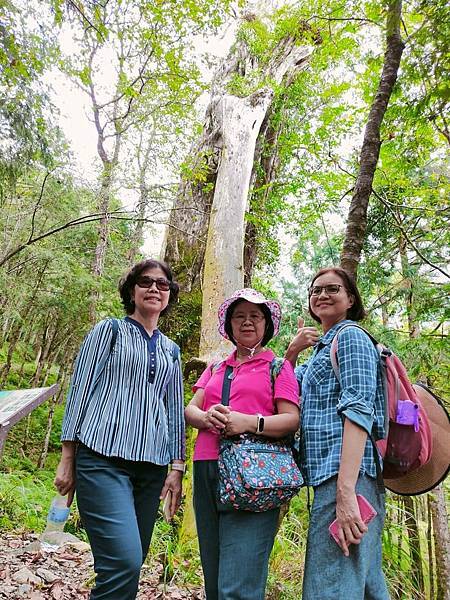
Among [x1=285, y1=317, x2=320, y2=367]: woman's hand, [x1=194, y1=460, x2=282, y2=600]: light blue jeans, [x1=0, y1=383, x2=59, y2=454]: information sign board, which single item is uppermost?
[x1=285, y1=317, x2=320, y2=367]: woman's hand

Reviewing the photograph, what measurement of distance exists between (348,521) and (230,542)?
1.76 feet

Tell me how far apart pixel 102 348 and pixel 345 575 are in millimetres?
1468

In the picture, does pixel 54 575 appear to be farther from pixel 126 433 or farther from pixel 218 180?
pixel 218 180

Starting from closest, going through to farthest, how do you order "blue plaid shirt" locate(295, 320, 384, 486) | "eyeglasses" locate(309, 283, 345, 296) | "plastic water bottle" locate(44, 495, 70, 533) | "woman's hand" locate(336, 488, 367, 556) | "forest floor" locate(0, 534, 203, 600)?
"woman's hand" locate(336, 488, 367, 556), "blue plaid shirt" locate(295, 320, 384, 486), "eyeglasses" locate(309, 283, 345, 296), "forest floor" locate(0, 534, 203, 600), "plastic water bottle" locate(44, 495, 70, 533)

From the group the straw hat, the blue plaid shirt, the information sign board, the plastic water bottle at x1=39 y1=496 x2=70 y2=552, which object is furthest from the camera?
the plastic water bottle at x1=39 y1=496 x2=70 y2=552

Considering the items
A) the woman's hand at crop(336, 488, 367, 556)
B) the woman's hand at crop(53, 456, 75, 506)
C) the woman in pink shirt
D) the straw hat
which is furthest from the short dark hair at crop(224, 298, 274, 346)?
the woman's hand at crop(53, 456, 75, 506)

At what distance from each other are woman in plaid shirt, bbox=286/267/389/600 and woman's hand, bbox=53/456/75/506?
1.10 metres

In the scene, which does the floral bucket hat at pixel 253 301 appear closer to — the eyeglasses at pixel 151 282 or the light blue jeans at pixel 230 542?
the eyeglasses at pixel 151 282

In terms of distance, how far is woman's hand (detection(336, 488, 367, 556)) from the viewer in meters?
1.72

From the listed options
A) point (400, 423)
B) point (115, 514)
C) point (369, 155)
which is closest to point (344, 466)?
point (400, 423)

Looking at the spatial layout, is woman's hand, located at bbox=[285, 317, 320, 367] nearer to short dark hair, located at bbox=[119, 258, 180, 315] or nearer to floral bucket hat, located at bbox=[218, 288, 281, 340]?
floral bucket hat, located at bbox=[218, 288, 281, 340]

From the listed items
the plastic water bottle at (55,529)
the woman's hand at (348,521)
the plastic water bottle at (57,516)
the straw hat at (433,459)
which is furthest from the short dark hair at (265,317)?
the plastic water bottle at (57,516)

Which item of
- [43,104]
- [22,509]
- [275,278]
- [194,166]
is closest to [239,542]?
[22,509]

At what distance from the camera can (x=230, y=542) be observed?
6.42 feet
